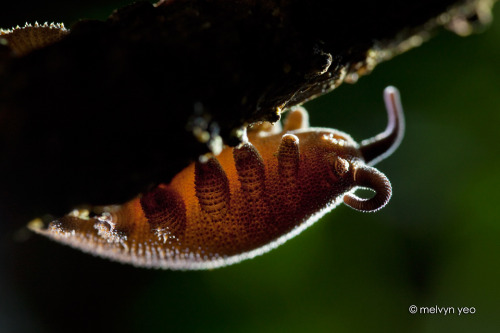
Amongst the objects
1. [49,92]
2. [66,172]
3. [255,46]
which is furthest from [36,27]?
[255,46]

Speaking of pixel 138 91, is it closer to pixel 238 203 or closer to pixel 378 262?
pixel 238 203

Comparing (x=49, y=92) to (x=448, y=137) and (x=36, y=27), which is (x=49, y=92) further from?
(x=448, y=137)

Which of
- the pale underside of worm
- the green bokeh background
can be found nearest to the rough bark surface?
the pale underside of worm

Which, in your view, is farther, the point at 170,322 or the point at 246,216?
the point at 170,322

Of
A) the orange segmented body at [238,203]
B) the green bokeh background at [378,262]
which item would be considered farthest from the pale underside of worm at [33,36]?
the green bokeh background at [378,262]

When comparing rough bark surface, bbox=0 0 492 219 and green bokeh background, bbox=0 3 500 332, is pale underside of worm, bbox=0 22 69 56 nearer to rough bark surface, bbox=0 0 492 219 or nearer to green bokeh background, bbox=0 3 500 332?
rough bark surface, bbox=0 0 492 219

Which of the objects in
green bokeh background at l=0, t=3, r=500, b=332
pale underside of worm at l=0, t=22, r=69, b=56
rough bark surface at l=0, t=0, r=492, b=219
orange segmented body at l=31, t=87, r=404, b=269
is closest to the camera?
rough bark surface at l=0, t=0, r=492, b=219
